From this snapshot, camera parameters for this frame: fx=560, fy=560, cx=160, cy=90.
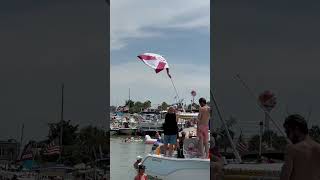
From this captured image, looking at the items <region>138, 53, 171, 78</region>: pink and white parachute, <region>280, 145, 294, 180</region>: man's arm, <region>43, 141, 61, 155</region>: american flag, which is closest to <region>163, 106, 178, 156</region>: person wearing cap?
<region>138, 53, 171, 78</region>: pink and white parachute

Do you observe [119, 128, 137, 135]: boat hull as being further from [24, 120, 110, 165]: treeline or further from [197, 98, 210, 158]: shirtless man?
[24, 120, 110, 165]: treeline

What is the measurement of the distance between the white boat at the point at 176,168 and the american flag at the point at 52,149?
3.32 metres

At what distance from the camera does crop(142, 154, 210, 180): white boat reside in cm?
906

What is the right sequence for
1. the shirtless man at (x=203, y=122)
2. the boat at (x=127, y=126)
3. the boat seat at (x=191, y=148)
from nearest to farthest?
1. the shirtless man at (x=203, y=122)
2. the boat seat at (x=191, y=148)
3. the boat at (x=127, y=126)

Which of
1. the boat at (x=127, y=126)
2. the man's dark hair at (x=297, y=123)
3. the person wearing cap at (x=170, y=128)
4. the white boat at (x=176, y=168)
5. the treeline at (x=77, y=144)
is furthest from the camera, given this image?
the boat at (x=127, y=126)

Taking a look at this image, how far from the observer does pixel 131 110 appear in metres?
67.0

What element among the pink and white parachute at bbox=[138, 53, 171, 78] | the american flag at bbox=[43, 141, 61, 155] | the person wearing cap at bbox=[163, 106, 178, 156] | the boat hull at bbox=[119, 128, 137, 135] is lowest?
the boat hull at bbox=[119, 128, 137, 135]

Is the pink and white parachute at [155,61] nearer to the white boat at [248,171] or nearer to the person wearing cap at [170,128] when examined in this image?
the person wearing cap at [170,128]

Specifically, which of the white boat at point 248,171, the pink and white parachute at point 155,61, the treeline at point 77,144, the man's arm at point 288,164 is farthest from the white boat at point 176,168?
the man's arm at point 288,164

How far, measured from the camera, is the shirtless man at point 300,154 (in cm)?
340

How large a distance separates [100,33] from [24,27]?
814 mm

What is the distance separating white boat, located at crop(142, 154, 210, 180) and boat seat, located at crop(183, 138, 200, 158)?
0.26 metres

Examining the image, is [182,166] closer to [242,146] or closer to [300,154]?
[242,146]

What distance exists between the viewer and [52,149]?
623 centimetres
